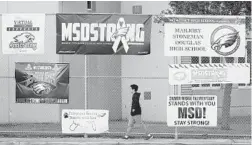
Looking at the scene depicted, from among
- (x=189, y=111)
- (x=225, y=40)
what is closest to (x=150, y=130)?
(x=189, y=111)

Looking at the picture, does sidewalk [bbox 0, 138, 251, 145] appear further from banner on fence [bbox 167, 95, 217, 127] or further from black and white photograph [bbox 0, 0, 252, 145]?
banner on fence [bbox 167, 95, 217, 127]

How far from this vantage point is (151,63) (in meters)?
18.5

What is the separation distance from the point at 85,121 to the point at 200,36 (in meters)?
3.91

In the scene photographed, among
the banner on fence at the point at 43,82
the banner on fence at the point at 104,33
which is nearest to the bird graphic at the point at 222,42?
the banner on fence at the point at 104,33

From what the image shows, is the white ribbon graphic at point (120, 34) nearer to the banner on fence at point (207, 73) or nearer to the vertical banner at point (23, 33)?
the banner on fence at point (207, 73)

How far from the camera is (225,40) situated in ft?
44.8

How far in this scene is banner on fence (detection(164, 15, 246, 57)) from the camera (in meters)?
13.6

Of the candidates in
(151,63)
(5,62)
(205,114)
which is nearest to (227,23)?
(205,114)

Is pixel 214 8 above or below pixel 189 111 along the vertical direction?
above

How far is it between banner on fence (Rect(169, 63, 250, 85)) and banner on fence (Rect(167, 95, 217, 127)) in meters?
0.46

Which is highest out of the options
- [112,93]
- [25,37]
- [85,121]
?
[25,37]

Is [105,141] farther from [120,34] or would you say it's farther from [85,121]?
[120,34]

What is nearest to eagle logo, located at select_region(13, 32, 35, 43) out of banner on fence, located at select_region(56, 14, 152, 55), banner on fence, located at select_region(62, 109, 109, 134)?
banner on fence, located at select_region(56, 14, 152, 55)

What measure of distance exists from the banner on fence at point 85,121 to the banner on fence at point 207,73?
214 centimetres
